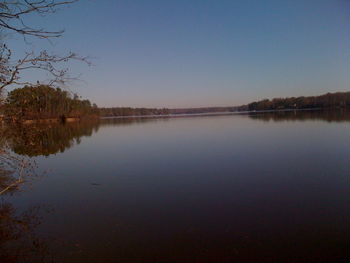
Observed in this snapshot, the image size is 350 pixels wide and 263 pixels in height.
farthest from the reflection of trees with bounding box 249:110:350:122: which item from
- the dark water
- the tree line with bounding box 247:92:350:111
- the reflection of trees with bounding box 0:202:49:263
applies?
the tree line with bounding box 247:92:350:111

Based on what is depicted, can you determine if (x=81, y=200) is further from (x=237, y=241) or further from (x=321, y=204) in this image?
(x=321, y=204)

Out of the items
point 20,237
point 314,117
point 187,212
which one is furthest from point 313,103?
point 20,237

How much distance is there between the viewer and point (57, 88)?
357 cm

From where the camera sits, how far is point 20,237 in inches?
186

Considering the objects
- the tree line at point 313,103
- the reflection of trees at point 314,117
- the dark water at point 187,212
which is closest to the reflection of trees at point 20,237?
the dark water at point 187,212

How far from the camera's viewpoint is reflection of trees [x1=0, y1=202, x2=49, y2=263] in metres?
4.05

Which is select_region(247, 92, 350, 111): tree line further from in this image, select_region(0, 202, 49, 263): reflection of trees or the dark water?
select_region(0, 202, 49, 263): reflection of trees

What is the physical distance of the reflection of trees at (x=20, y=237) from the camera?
4.05 m

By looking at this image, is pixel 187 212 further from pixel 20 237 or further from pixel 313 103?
pixel 313 103

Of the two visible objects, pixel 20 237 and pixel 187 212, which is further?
pixel 187 212

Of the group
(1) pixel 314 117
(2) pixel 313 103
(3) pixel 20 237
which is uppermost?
(2) pixel 313 103

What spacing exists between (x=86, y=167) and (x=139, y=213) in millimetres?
6480

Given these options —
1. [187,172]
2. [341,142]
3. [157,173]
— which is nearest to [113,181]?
[157,173]

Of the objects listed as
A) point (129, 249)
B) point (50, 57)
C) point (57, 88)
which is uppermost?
point (50, 57)
